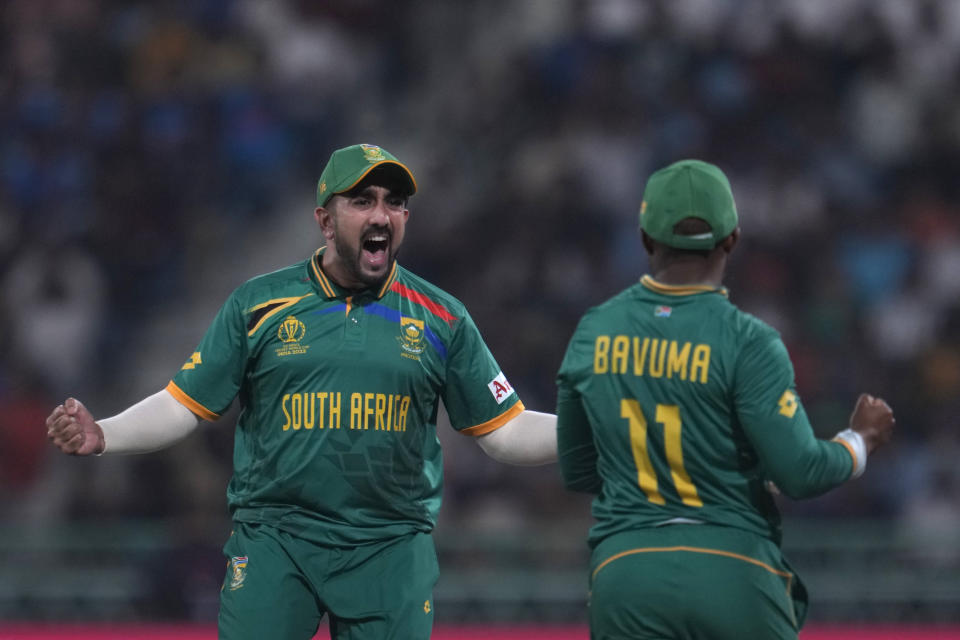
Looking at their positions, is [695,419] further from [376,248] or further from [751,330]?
[376,248]

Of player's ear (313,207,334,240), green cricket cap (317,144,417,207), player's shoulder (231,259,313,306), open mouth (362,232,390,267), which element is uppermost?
green cricket cap (317,144,417,207)

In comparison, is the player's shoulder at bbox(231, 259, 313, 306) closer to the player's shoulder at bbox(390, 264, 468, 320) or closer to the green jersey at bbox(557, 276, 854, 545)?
the player's shoulder at bbox(390, 264, 468, 320)

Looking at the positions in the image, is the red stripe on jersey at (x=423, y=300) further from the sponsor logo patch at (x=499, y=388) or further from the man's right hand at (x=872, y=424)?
the man's right hand at (x=872, y=424)

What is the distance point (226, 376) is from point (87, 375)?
693cm

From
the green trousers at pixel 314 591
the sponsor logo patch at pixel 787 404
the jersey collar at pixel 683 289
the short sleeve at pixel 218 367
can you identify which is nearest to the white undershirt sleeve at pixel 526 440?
the green trousers at pixel 314 591

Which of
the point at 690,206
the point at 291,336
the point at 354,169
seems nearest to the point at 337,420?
the point at 291,336

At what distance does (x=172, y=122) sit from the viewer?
12484 mm

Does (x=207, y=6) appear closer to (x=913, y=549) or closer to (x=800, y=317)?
(x=800, y=317)

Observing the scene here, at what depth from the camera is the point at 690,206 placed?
3.88 m

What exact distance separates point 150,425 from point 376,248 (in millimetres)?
919

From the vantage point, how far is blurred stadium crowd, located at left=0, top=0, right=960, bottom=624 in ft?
34.1

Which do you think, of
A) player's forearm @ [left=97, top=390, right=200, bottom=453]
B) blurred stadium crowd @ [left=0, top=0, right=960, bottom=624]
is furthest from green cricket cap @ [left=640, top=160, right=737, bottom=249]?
blurred stadium crowd @ [left=0, top=0, right=960, bottom=624]

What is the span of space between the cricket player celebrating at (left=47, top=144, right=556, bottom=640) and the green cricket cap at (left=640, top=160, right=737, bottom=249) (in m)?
1.08

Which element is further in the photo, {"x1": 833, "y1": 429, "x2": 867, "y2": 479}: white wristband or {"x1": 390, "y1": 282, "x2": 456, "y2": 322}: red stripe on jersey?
{"x1": 390, "y1": 282, "x2": 456, "y2": 322}: red stripe on jersey
